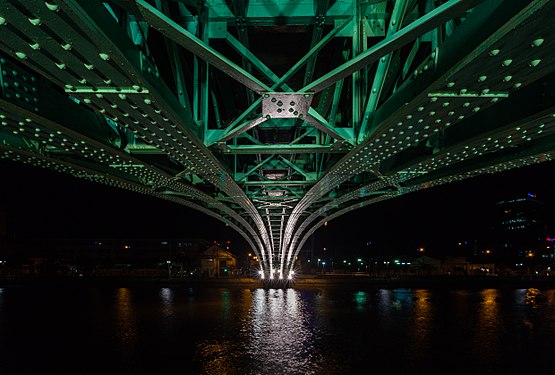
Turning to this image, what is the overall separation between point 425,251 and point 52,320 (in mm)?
100697

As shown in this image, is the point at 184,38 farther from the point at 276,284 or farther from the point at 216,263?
the point at 216,263

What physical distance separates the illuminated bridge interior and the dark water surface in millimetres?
5581

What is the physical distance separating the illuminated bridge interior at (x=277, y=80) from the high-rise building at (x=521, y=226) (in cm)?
10680

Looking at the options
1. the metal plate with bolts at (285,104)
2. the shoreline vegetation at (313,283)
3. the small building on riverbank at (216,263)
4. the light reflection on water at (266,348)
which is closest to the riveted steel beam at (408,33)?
the metal plate with bolts at (285,104)

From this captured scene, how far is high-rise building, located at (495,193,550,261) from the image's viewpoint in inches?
4520

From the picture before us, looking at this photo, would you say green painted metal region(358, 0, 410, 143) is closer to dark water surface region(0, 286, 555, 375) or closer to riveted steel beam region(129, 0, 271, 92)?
riveted steel beam region(129, 0, 271, 92)

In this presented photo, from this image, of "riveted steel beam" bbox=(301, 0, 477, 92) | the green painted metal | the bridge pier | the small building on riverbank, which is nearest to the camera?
"riveted steel beam" bbox=(301, 0, 477, 92)

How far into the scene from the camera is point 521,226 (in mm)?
150125

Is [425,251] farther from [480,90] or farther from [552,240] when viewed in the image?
[480,90]

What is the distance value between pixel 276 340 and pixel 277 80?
8.22 meters

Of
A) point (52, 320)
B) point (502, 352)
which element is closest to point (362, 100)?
point (502, 352)

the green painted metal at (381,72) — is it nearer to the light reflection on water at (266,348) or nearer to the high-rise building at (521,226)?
the light reflection on water at (266,348)

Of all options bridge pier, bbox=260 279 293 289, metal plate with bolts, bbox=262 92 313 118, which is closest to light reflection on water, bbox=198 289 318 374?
metal plate with bolts, bbox=262 92 313 118

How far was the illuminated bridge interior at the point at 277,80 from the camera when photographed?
6.41 m
